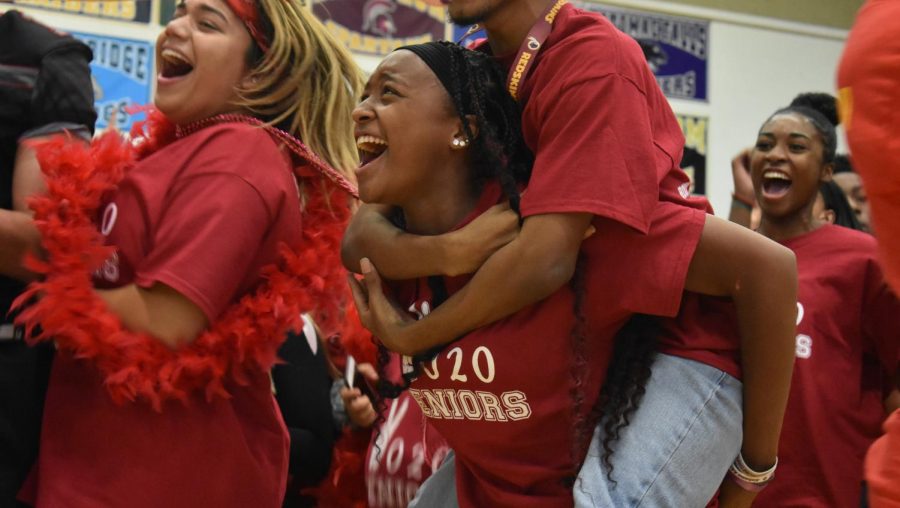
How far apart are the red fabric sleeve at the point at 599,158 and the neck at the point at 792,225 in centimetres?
164

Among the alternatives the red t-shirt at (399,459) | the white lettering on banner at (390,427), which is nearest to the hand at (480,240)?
the red t-shirt at (399,459)

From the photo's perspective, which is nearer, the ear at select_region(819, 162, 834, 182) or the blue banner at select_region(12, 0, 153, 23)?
the ear at select_region(819, 162, 834, 182)

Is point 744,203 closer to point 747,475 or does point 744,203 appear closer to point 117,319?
point 747,475

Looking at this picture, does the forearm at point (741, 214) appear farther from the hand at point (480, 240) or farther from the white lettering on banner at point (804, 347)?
the hand at point (480, 240)

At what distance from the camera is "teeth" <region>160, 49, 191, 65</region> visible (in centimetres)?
225

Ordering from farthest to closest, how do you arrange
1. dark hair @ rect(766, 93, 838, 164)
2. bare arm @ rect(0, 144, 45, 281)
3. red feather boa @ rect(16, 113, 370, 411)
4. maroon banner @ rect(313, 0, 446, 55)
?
maroon banner @ rect(313, 0, 446, 55) → dark hair @ rect(766, 93, 838, 164) → bare arm @ rect(0, 144, 45, 281) → red feather boa @ rect(16, 113, 370, 411)

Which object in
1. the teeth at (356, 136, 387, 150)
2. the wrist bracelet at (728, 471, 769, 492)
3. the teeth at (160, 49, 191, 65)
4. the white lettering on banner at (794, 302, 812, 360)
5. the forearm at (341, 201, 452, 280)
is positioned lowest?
the white lettering on banner at (794, 302, 812, 360)

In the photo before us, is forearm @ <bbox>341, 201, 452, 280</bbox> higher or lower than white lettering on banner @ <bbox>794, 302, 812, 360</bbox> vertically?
higher

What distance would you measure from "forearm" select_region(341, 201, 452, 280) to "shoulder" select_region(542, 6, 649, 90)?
333mm

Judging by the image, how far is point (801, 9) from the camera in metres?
8.18

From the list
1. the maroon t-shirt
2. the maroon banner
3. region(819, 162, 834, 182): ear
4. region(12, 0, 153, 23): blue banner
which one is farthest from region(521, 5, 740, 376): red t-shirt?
the maroon banner

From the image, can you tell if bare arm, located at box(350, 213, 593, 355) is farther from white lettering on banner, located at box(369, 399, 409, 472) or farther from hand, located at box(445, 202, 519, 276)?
white lettering on banner, located at box(369, 399, 409, 472)

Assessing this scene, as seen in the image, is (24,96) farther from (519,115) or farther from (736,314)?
(736,314)

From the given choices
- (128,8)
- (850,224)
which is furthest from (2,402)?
(128,8)
